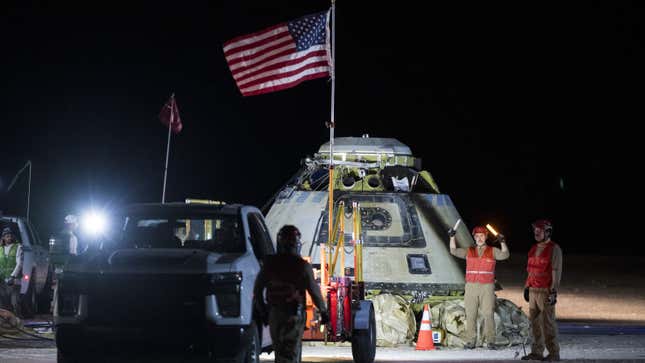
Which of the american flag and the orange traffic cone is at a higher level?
the american flag

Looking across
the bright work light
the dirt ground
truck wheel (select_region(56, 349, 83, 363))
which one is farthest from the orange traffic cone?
truck wheel (select_region(56, 349, 83, 363))

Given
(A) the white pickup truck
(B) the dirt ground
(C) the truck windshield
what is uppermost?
(C) the truck windshield

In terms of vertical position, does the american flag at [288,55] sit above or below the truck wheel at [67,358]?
above

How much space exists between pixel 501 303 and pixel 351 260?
2533 mm

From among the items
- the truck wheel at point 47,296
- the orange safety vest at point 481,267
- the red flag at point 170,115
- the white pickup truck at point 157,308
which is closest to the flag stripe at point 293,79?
the orange safety vest at point 481,267

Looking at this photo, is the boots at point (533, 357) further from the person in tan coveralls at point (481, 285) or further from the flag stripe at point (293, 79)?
the flag stripe at point (293, 79)

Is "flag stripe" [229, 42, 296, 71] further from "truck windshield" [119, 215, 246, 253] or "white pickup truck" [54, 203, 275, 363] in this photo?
"white pickup truck" [54, 203, 275, 363]

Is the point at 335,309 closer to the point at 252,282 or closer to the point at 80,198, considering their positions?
the point at 252,282

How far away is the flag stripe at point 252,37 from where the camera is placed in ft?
58.7

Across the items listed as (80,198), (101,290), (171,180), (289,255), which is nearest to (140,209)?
(101,290)

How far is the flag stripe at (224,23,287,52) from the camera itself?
1789cm

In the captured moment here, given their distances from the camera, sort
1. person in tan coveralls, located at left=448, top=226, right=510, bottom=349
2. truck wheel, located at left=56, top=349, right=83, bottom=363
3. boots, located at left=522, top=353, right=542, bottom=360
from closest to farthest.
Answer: truck wheel, located at left=56, top=349, right=83, bottom=363 < boots, located at left=522, top=353, right=542, bottom=360 < person in tan coveralls, located at left=448, top=226, right=510, bottom=349

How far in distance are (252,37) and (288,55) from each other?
0.66m

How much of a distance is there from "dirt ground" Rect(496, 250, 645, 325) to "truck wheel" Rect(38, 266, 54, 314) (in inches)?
381
